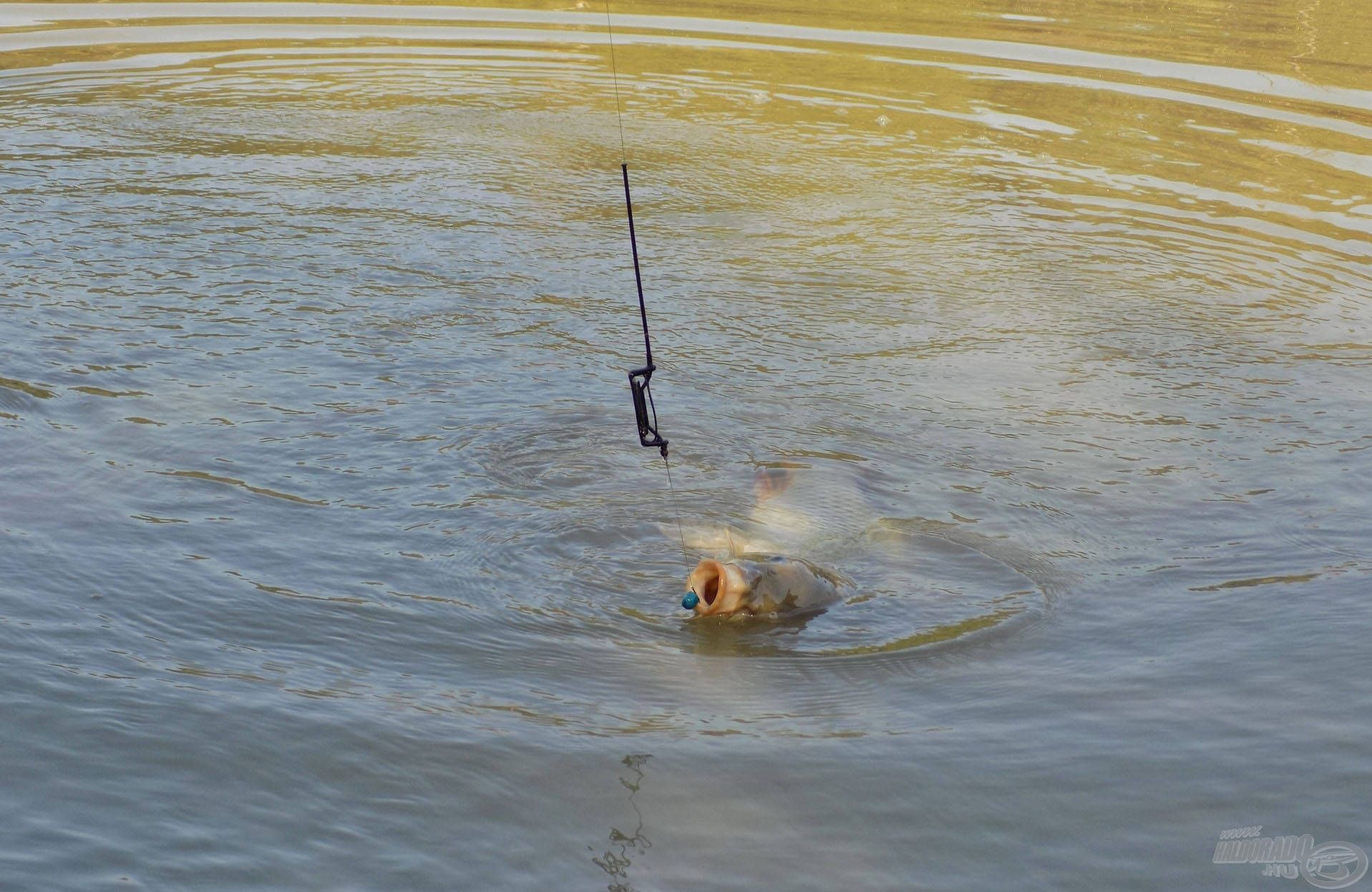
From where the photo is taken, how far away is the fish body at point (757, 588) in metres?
4.59

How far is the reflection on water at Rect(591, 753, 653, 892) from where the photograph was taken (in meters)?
3.47

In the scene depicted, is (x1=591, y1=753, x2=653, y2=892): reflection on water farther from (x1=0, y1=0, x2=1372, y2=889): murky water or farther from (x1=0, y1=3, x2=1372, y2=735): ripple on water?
(x1=0, y1=3, x2=1372, y2=735): ripple on water

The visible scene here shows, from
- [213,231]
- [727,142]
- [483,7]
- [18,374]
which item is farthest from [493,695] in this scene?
[483,7]

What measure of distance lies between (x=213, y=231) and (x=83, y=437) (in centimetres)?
298

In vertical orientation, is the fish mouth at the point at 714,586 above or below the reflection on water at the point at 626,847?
above

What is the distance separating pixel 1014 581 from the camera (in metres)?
5.07

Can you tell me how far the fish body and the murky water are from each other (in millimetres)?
72

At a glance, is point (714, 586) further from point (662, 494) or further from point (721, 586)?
point (662, 494)
